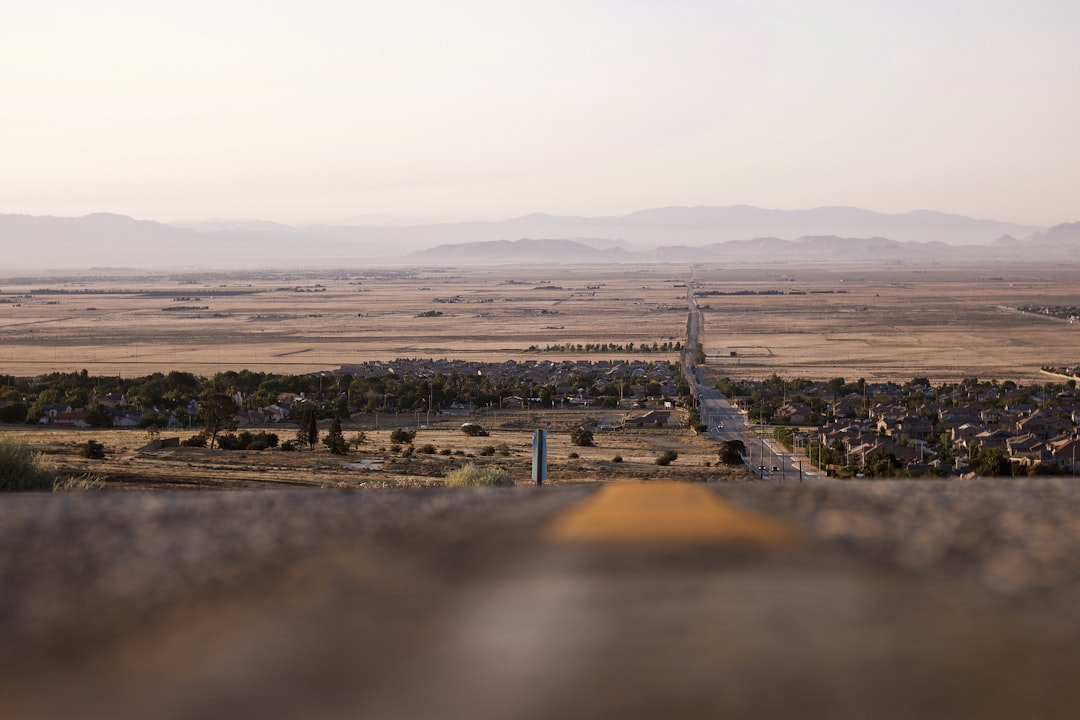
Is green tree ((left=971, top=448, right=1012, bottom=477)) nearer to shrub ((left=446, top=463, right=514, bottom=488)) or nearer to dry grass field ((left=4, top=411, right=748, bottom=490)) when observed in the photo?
dry grass field ((left=4, top=411, right=748, bottom=490))

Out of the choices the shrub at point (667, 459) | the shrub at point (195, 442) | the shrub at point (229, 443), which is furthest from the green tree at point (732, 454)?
the shrub at point (195, 442)

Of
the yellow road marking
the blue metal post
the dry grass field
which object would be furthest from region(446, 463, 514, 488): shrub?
the yellow road marking

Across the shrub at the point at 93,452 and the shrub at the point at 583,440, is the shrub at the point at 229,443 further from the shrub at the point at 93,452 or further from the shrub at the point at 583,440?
the shrub at the point at 583,440

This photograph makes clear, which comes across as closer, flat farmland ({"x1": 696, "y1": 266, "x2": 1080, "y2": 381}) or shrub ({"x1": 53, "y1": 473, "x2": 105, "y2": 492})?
shrub ({"x1": 53, "y1": 473, "x2": 105, "y2": 492})

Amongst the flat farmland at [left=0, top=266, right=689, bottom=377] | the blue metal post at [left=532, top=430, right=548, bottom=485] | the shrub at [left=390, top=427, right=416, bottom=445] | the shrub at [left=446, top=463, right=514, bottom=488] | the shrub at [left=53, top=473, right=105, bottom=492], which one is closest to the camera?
the blue metal post at [left=532, top=430, right=548, bottom=485]

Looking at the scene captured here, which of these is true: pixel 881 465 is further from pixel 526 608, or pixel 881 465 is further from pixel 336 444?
pixel 526 608

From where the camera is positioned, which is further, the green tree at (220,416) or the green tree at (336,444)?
the green tree at (220,416)

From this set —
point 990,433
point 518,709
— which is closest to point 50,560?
point 518,709
